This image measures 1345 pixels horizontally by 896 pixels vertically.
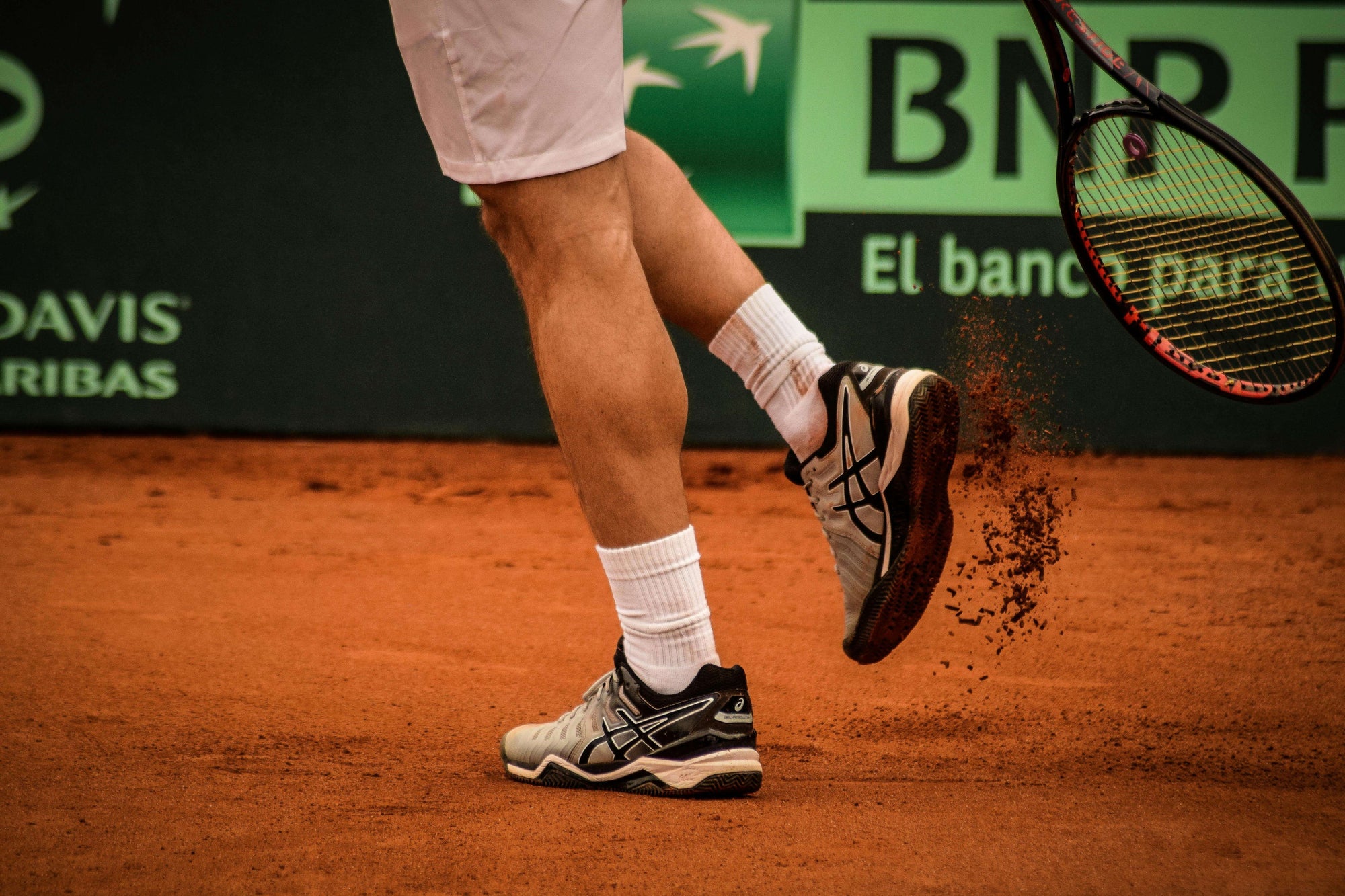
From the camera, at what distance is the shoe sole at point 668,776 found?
131cm

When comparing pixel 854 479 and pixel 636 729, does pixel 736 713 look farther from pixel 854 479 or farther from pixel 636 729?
pixel 854 479

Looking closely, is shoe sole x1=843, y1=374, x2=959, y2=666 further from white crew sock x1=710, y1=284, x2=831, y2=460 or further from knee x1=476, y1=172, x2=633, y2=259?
knee x1=476, y1=172, x2=633, y2=259

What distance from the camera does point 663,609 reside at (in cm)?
129

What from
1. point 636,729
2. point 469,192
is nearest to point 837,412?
point 636,729

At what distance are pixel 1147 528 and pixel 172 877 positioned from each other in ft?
8.46

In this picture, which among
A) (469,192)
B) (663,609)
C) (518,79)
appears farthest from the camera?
(469,192)

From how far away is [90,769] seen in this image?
1350mm

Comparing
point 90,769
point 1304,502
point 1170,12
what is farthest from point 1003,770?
point 1170,12

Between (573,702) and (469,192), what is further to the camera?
(469,192)

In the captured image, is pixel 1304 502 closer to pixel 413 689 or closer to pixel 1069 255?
pixel 1069 255

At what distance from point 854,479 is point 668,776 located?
1.22 ft

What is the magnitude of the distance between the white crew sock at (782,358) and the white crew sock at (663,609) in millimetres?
219

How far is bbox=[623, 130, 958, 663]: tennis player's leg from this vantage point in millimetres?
Result: 1324

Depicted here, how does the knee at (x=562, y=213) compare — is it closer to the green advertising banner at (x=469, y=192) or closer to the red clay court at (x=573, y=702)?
the red clay court at (x=573, y=702)
